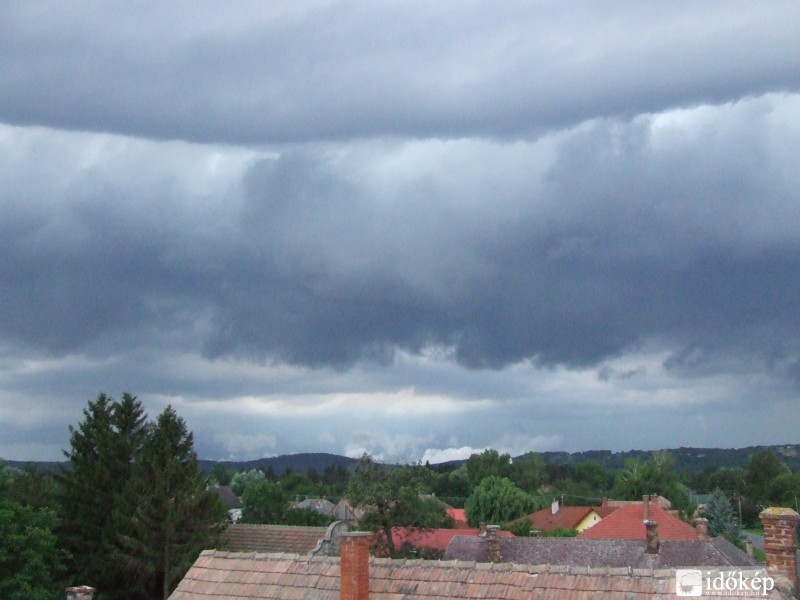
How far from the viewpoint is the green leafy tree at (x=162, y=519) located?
4844cm

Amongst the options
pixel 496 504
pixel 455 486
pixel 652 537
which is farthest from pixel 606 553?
pixel 455 486

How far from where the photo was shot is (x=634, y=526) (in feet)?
245

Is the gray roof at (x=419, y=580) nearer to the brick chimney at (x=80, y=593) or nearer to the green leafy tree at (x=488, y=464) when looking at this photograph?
the brick chimney at (x=80, y=593)

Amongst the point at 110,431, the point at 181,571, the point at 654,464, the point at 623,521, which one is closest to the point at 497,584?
the point at 181,571

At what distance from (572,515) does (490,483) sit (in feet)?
46.7

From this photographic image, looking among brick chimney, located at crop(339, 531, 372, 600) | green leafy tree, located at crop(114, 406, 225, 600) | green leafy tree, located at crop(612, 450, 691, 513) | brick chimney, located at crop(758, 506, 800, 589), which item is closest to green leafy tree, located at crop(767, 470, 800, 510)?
green leafy tree, located at crop(612, 450, 691, 513)

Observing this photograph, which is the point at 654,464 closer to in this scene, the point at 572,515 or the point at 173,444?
the point at 572,515

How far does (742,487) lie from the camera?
186125mm

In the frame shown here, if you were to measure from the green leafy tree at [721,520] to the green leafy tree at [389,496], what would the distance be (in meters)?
45.3

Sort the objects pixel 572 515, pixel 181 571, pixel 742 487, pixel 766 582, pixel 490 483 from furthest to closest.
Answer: pixel 742 487, pixel 490 483, pixel 572 515, pixel 181 571, pixel 766 582

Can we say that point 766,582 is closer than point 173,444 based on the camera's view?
Yes

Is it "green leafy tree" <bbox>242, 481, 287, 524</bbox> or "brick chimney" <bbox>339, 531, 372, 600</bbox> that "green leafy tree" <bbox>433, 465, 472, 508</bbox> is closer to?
"green leafy tree" <bbox>242, 481, 287, 524</bbox>

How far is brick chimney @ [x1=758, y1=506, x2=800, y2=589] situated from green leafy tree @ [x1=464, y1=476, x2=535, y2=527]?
307 feet

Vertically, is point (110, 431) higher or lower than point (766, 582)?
higher
